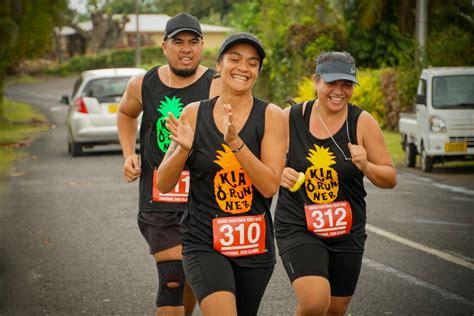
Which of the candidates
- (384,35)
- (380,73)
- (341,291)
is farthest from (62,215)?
(384,35)

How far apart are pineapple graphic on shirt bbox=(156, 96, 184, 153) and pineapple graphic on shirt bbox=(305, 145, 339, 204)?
983 mm

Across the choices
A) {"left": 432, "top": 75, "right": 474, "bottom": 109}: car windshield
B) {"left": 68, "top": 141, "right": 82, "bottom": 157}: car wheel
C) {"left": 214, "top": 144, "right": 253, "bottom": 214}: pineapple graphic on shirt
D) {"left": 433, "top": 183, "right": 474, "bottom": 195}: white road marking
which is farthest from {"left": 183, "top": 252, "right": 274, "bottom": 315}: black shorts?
{"left": 68, "top": 141, "right": 82, "bottom": 157}: car wheel

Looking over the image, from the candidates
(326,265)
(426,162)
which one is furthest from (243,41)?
(426,162)

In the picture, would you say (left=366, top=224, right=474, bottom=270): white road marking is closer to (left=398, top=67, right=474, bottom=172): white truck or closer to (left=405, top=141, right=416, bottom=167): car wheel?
(left=398, top=67, right=474, bottom=172): white truck

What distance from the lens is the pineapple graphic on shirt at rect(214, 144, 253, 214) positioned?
18.0ft

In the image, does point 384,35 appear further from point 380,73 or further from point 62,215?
point 62,215

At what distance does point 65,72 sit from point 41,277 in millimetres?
82587

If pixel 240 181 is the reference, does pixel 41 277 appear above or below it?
below

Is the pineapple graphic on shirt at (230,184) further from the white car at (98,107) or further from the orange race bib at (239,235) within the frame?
the white car at (98,107)

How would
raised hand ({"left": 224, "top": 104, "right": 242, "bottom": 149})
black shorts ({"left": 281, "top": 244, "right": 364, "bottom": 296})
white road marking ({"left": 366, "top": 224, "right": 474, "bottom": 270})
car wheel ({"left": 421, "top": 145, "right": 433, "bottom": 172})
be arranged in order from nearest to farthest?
raised hand ({"left": 224, "top": 104, "right": 242, "bottom": 149}) → black shorts ({"left": 281, "top": 244, "right": 364, "bottom": 296}) → white road marking ({"left": 366, "top": 224, "right": 474, "bottom": 270}) → car wheel ({"left": 421, "top": 145, "right": 433, "bottom": 172})

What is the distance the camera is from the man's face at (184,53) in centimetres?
698

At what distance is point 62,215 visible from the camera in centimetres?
1465

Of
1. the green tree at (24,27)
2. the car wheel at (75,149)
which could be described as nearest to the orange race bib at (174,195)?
the car wheel at (75,149)

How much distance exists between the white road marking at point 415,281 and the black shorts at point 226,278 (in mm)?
3365
